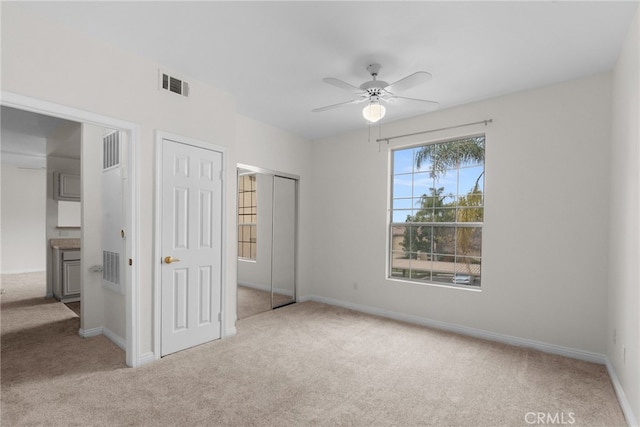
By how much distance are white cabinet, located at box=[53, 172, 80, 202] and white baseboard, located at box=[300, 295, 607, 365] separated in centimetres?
529

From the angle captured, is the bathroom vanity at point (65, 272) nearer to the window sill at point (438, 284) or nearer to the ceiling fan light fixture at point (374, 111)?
the window sill at point (438, 284)

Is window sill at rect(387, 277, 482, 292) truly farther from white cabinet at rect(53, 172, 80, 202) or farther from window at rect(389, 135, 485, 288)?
white cabinet at rect(53, 172, 80, 202)

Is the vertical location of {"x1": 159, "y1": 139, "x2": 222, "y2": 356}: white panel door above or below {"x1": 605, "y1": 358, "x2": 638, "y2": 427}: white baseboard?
above

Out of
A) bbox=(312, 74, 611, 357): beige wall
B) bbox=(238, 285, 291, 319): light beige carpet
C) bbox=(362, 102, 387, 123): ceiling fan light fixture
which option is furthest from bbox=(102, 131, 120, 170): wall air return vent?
bbox=(312, 74, 611, 357): beige wall

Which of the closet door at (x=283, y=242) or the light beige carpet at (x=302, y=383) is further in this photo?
the closet door at (x=283, y=242)

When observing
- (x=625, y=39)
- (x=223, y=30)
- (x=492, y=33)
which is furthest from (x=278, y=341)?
(x=625, y=39)

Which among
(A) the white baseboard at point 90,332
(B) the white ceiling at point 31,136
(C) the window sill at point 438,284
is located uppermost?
(B) the white ceiling at point 31,136

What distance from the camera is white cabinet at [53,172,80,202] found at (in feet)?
19.7

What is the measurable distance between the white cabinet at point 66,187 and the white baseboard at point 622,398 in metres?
8.03

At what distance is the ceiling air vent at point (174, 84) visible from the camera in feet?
10.3

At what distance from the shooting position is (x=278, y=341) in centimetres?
360

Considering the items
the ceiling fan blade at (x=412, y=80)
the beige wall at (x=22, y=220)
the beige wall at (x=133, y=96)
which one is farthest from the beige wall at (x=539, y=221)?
the beige wall at (x=22, y=220)

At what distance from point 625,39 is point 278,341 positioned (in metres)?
4.13

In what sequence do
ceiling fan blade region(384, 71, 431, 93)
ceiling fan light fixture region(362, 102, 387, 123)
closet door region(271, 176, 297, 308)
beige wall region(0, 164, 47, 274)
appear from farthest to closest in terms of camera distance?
beige wall region(0, 164, 47, 274) → closet door region(271, 176, 297, 308) → ceiling fan light fixture region(362, 102, 387, 123) → ceiling fan blade region(384, 71, 431, 93)
